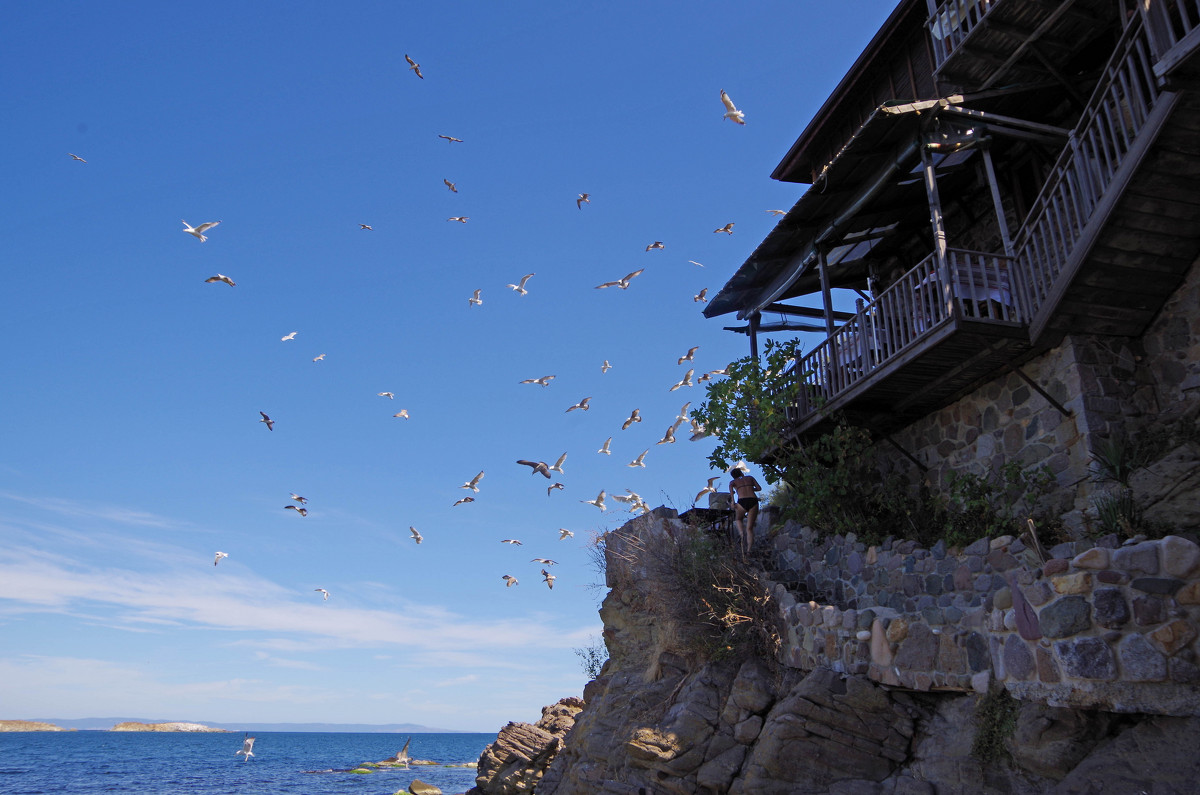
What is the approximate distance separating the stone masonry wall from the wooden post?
323 centimetres

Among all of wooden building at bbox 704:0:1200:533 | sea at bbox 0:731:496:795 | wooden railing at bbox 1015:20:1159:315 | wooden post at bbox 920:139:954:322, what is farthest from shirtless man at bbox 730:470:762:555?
sea at bbox 0:731:496:795

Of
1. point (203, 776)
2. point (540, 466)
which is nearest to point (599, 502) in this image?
point (540, 466)

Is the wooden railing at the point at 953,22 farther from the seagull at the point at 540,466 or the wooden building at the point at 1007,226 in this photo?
the seagull at the point at 540,466

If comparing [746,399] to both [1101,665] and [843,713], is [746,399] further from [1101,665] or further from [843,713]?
[1101,665]

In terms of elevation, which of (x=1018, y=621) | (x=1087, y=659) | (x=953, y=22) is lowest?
(x=1087, y=659)

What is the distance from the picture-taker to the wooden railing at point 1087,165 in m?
9.16

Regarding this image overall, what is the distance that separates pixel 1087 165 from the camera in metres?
9.96

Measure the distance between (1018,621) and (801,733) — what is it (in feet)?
9.28

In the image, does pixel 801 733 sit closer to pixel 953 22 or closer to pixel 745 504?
pixel 745 504

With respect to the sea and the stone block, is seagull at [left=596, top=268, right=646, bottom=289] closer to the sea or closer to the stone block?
the stone block

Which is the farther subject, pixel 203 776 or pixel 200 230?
pixel 203 776

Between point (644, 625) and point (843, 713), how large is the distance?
8462 mm

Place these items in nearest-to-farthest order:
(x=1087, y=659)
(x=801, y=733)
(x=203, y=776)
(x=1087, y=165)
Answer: (x=1087, y=659)
(x=801, y=733)
(x=1087, y=165)
(x=203, y=776)

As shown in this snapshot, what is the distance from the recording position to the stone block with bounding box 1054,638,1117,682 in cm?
650
